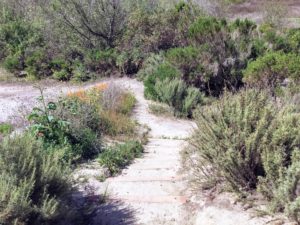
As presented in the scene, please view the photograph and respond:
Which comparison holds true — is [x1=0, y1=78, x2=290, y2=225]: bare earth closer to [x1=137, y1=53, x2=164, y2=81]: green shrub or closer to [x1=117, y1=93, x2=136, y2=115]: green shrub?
[x1=117, y1=93, x2=136, y2=115]: green shrub

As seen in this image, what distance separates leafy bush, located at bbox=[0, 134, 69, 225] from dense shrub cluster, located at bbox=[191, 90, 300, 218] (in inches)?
67.0

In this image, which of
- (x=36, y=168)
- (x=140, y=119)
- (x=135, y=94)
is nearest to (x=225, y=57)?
(x=135, y=94)

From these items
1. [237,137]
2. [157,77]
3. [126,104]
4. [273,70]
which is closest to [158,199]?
[237,137]

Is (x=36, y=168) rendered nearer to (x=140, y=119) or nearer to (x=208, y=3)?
(x=140, y=119)

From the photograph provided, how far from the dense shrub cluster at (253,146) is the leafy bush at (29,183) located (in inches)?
67.0

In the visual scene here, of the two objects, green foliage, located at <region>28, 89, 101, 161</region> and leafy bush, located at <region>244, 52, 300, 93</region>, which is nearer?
green foliage, located at <region>28, 89, 101, 161</region>

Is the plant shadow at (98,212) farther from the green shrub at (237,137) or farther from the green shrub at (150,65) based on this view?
the green shrub at (150,65)

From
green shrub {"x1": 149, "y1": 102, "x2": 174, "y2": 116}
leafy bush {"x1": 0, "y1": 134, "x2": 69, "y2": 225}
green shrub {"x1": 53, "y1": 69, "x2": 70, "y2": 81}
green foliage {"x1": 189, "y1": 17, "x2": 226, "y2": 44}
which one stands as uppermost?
green foliage {"x1": 189, "y1": 17, "x2": 226, "y2": 44}

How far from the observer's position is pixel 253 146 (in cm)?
479

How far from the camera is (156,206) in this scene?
210 inches

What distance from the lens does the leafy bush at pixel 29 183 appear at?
4137 millimetres

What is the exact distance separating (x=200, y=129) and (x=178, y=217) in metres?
1.09

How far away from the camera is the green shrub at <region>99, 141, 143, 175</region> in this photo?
6.54m

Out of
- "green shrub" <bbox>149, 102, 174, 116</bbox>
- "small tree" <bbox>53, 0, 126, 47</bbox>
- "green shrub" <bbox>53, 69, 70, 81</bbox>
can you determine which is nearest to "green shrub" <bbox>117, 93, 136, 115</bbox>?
"green shrub" <bbox>149, 102, 174, 116</bbox>
